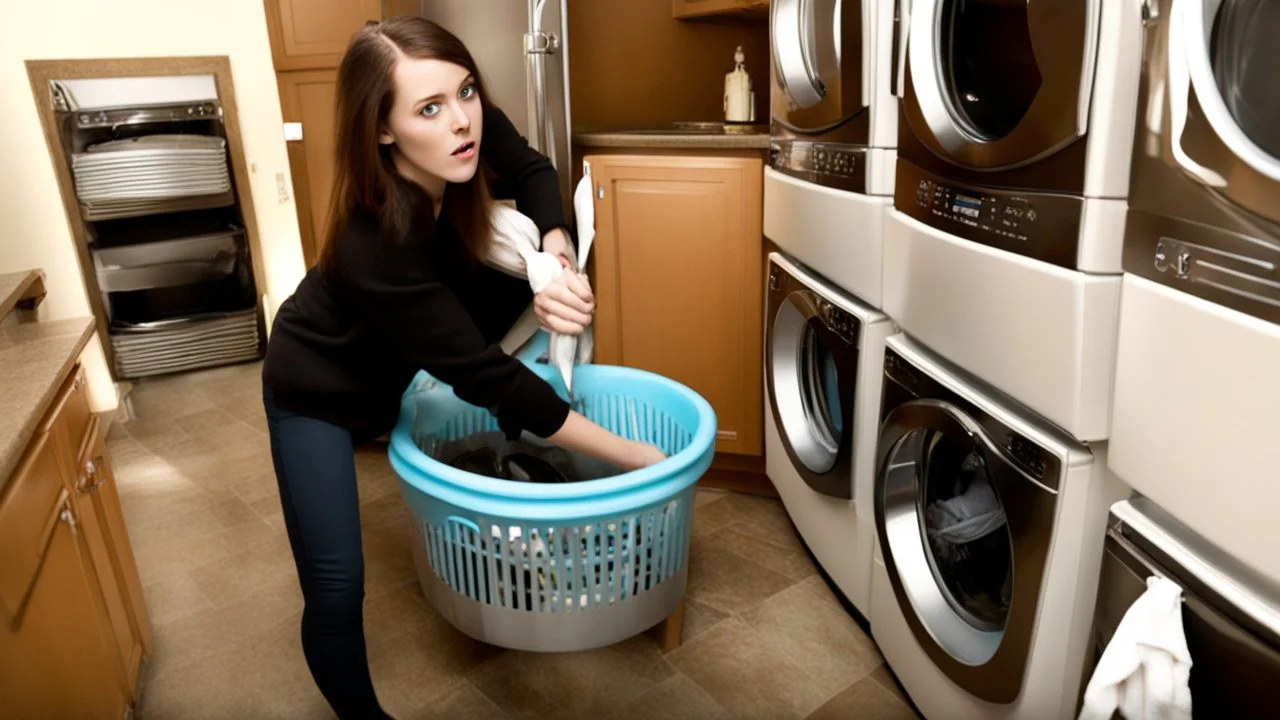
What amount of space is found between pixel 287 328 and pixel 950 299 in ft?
3.34

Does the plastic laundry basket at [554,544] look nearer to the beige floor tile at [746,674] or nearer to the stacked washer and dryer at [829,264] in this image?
the beige floor tile at [746,674]

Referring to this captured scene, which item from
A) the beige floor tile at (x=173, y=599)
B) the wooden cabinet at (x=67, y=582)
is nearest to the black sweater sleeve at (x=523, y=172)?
the wooden cabinet at (x=67, y=582)

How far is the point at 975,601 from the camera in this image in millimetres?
1394

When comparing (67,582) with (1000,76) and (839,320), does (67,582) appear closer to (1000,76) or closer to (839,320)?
(839,320)

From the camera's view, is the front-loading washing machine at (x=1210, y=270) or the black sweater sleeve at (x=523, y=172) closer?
the front-loading washing machine at (x=1210, y=270)

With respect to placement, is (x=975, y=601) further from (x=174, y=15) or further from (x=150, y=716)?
(x=174, y=15)

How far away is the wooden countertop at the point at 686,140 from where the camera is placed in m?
2.12

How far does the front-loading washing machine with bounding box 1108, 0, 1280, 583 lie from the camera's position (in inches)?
30.0

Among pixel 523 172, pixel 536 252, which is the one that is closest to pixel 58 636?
pixel 536 252

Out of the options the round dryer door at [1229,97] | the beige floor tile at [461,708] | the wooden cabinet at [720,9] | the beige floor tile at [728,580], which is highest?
the wooden cabinet at [720,9]

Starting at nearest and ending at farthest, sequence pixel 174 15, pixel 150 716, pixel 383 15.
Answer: pixel 150 716 < pixel 383 15 < pixel 174 15

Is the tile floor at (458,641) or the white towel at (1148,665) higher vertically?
the white towel at (1148,665)

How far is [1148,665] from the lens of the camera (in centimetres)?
90

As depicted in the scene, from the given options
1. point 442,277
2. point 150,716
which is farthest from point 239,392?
point 442,277
